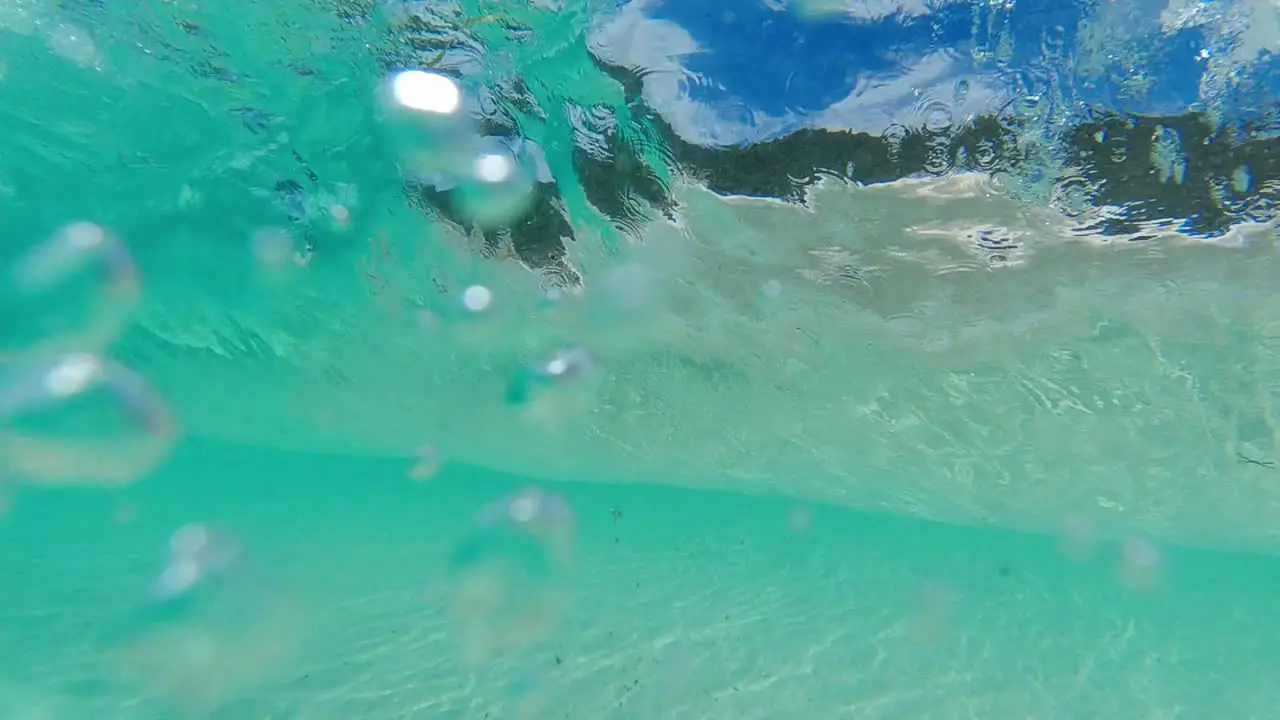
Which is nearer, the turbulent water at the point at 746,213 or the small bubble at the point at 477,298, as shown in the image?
the turbulent water at the point at 746,213

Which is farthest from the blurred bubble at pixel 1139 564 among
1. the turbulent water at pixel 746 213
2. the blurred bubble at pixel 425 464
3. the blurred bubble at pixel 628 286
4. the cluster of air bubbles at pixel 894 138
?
the blurred bubble at pixel 425 464

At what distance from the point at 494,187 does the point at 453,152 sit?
1253mm

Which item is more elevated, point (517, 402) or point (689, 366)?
point (517, 402)

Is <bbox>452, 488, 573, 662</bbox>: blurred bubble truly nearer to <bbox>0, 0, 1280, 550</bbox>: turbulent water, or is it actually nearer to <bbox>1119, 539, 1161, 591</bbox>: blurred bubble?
<bbox>0, 0, 1280, 550</bbox>: turbulent water

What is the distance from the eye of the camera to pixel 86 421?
7051mm

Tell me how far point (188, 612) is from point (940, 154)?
9.65 meters

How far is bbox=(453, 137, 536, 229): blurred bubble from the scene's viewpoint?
34.2 ft

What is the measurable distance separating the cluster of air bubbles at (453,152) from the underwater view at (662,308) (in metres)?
0.06

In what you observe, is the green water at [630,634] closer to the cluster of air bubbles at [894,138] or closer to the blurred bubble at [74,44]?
the cluster of air bubbles at [894,138]

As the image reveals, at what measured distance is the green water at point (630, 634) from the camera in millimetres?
8859

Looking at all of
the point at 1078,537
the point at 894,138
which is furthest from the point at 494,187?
the point at 1078,537

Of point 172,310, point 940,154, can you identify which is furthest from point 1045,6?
point 172,310

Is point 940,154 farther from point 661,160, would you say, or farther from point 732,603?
point 732,603

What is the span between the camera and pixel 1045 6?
22.4 ft
